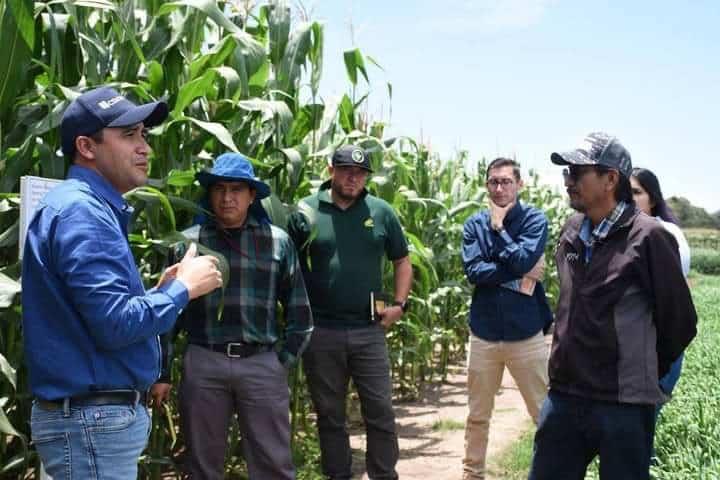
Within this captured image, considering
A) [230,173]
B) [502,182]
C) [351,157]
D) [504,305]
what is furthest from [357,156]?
[504,305]

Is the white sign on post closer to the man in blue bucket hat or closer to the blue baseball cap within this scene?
the blue baseball cap

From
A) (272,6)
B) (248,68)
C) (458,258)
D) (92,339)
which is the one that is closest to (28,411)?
(92,339)

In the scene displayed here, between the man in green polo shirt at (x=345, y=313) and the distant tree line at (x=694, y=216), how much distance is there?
74.5 metres

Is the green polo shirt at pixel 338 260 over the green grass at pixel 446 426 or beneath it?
over

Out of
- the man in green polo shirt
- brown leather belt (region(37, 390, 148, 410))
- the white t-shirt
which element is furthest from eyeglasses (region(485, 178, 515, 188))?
brown leather belt (region(37, 390, 148, 410))

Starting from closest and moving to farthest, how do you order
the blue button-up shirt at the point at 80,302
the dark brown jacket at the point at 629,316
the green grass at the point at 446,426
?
the blue button-up shirt at the point at 80,302
the dark brown jacket at the point at 629,316
the green grass at the point at 446,426

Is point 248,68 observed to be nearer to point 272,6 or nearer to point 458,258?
point 272,6

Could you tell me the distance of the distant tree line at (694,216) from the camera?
74.9 meters

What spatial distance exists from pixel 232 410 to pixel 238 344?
350 mm

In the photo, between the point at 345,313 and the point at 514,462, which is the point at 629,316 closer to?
the point at 345,313

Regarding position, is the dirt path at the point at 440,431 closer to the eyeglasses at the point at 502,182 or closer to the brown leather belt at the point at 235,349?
the brown leather belt at the point at 235,349

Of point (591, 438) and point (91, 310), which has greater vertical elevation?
point (91, 310)

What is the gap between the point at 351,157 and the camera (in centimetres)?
448

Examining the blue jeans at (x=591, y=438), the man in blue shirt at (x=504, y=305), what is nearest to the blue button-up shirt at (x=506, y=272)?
the man in blue shirt at (x=504, y=305)
